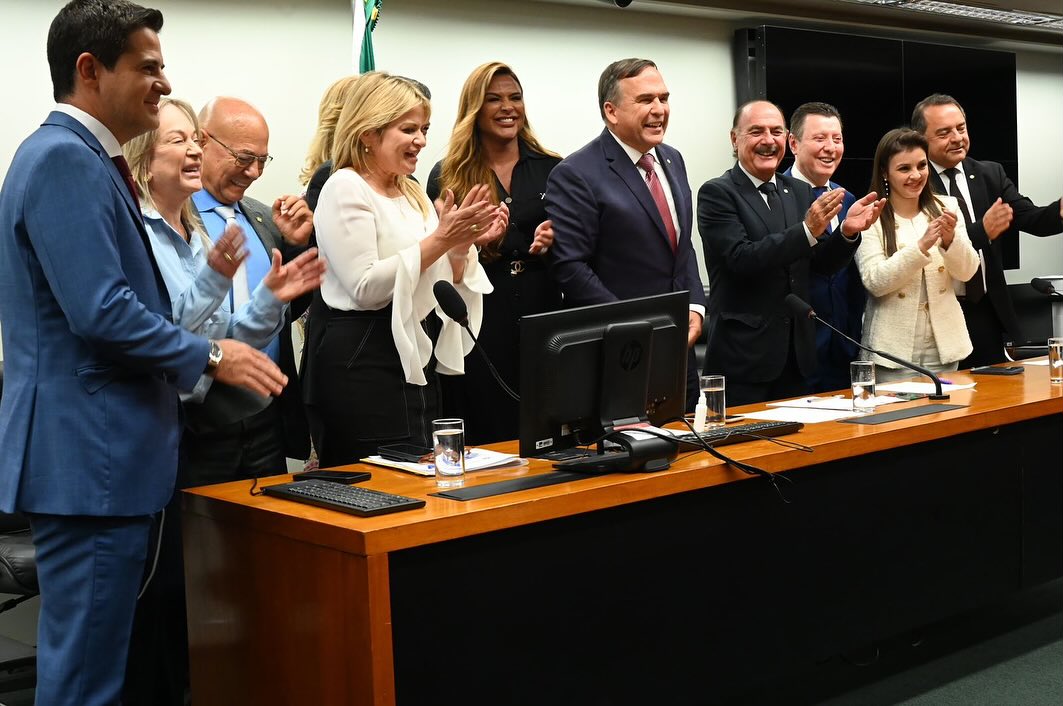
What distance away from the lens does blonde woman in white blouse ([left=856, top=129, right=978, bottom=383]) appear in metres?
4.14

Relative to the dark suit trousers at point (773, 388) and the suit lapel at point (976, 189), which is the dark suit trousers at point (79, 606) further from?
the suit lapel at point (976, 189)

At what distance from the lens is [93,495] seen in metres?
2.03

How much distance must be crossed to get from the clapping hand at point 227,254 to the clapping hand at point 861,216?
7.62ft

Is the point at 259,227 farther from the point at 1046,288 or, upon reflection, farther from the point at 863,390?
the point at 1046,288

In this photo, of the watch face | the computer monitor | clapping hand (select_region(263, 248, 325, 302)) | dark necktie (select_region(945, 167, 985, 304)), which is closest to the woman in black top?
the computer monitor

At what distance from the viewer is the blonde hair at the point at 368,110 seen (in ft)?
9.71

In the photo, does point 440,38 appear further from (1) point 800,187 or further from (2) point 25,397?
(2) point 25,397

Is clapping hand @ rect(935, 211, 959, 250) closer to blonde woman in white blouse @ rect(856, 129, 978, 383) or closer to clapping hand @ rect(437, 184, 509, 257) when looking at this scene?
blonde woman in white blouse @ rect(856, 129, 978, 383)

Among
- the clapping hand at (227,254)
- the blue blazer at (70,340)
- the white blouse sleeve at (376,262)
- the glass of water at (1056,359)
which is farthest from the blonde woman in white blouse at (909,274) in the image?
the blue blazer at (70,340)

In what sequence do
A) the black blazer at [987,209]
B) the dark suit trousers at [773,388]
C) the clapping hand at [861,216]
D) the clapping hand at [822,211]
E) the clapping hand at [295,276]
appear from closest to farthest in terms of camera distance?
the clapping hand at [295,276], the clapping hand at [822,211], the clapping hand at [861,216], the dark suit trousers at [773,388], the black blazer at [987,209]

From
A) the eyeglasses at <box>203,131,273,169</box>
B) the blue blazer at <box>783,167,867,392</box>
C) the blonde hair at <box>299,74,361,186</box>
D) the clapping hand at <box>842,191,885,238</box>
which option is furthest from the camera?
the blue blazer at <box>783,167,867,392</box>

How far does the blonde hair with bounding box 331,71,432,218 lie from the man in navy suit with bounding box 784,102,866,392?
1860 mm

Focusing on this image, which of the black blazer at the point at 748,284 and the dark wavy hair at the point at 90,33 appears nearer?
the dark wavy hair at the point at 90,33

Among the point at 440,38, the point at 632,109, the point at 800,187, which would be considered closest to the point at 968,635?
the point at 800,187
